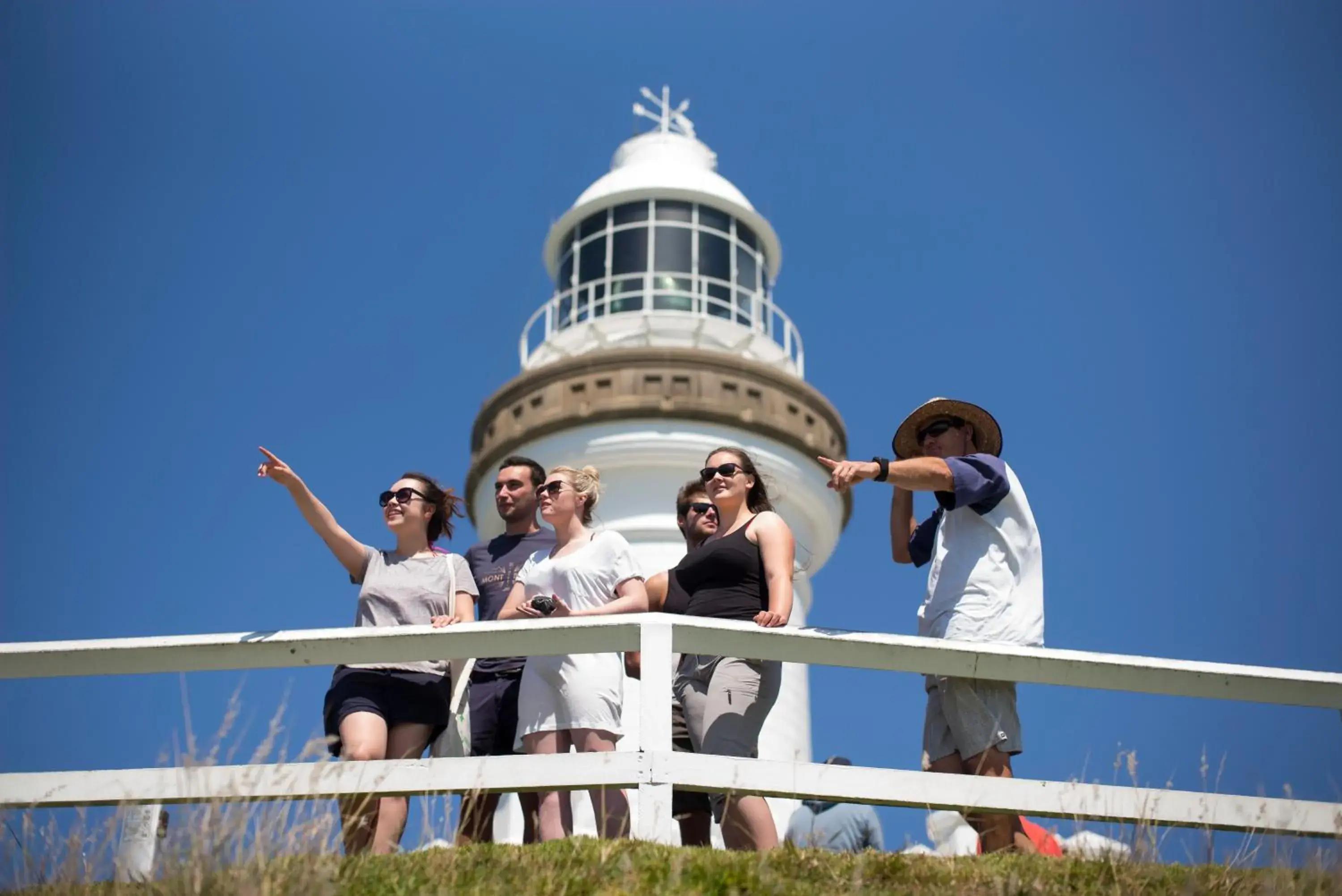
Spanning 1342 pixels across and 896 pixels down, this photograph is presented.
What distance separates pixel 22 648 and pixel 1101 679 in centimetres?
345

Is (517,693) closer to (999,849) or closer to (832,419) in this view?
(999,849)

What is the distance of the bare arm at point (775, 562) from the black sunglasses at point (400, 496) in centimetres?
135

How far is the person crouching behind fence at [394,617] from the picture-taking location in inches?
199

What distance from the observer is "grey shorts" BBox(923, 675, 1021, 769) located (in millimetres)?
4941

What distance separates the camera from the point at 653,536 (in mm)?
13055

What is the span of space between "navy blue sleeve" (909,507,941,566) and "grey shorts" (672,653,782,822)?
827 millimetres

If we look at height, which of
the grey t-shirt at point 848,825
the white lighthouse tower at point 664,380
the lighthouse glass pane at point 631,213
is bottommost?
the grey t-shirt at point 848,825

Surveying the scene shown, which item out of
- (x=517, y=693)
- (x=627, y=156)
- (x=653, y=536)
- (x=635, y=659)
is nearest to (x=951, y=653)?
(x=635, y=659)

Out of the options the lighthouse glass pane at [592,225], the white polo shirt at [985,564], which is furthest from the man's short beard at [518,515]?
the lighthouse glass pane at [592,225]

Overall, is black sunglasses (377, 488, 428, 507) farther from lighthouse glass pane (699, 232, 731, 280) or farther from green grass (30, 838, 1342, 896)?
lighthouse glass pane (699, 232, 731, 280)

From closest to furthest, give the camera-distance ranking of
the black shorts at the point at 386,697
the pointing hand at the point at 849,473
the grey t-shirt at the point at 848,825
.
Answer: the pointing hand at the point at 849,473
the black shorts at the point at 386,697
the grey t-shirt at the point at 848,825

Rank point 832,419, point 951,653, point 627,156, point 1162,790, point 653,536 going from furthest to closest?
point 627,156, point 832,419, point 653,536, point 951,653, point 1162,790

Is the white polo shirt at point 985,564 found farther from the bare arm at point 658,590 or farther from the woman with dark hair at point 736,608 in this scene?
the bare arm at point 658,590

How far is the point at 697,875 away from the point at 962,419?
260cm
